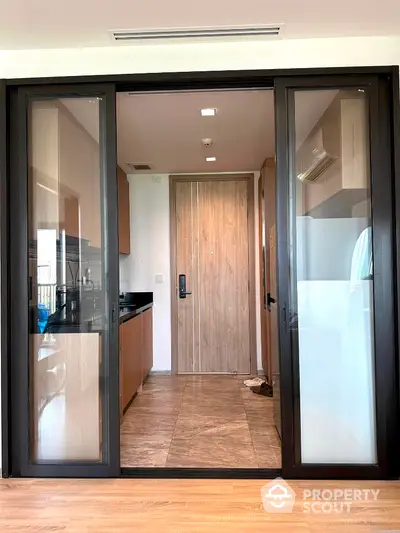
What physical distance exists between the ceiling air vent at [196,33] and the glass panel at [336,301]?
41cm

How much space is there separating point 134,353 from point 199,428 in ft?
3.38

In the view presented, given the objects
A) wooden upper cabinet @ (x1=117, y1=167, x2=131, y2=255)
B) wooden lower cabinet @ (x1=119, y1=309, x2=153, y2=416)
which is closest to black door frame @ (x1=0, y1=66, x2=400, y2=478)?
wooden lower cabinet @ (x1=119, y1=309, x2=153, y2=416)

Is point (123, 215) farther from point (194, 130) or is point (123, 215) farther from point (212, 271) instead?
point (194, 130)

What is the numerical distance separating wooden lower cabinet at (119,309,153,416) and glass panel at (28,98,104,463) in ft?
2.40

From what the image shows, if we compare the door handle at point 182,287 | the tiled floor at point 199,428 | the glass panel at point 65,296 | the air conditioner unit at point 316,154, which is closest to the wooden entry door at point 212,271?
the door handle at point 182,287

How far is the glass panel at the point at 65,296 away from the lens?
2449mm

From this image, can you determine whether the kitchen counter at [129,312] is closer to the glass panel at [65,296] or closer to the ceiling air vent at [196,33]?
the glass panel at [65,296]

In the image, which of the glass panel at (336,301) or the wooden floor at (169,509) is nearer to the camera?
the wooden floor at (169,509)

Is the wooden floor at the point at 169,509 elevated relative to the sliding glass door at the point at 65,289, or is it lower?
lower

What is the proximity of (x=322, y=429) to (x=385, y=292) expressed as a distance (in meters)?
0.92

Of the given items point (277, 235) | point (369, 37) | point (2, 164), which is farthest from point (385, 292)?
point (2, 164)

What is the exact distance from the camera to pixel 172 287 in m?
5.11

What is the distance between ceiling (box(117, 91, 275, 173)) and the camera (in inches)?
114

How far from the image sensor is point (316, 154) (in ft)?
8.21
